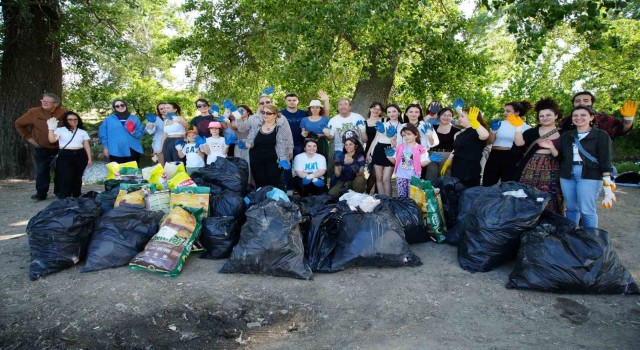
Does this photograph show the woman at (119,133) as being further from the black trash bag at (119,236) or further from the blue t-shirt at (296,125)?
the black trash bag at (119,236)

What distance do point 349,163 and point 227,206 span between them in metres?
1.86

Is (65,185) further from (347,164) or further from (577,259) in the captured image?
(577,259)

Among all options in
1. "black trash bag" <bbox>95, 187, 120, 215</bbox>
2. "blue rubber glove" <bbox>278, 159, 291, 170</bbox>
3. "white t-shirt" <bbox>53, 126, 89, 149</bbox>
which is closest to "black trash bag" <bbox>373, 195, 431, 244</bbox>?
"blue rubber glove" <bbox>278, 159, 291, 170</bbox>

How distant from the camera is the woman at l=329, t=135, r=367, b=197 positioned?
543 centimetres

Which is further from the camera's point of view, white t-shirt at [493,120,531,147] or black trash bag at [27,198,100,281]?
white t-shirt at [493,120,531,147]

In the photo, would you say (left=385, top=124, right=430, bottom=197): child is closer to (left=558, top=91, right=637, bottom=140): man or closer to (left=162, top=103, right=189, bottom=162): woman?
(left=558, top=91, right=637, bottom=140): man

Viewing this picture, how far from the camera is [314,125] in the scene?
5.69 m

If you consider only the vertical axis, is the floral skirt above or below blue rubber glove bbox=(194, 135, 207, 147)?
below

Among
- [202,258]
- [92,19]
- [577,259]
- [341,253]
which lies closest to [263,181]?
[202,258]

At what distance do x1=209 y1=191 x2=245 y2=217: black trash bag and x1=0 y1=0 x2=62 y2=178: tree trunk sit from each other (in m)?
5.91

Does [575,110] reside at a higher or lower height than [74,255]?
higher

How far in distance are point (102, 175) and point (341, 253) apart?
887cm

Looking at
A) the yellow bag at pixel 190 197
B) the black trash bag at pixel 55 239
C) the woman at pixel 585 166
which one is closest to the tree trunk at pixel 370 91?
the woman at pixel 585 166

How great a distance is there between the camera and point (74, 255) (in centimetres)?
364
